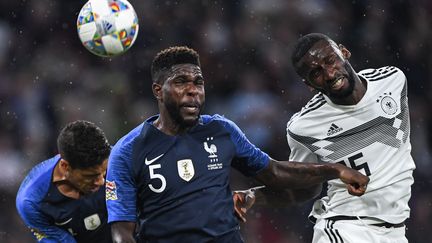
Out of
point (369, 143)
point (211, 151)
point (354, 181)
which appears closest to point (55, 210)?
point (211, 151)

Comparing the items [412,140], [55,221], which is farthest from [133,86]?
[55,221]

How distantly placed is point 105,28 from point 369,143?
2.12m

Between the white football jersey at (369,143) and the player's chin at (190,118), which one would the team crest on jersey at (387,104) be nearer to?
the white football jersey at (369,143)

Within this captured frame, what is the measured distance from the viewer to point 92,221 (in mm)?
5605

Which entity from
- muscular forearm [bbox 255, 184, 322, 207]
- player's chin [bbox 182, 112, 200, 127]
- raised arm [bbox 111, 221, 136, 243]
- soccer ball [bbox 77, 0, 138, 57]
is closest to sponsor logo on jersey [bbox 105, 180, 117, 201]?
raised arm [bbox 111, 221, 136, 243]

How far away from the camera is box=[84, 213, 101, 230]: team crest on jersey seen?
220 inches

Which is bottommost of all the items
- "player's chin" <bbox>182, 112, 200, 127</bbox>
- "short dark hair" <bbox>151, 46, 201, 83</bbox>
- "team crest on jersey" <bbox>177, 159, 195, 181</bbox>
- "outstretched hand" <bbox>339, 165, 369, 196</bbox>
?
"outstretched hand" <bbox>339, 165, 369, 196</bbox>

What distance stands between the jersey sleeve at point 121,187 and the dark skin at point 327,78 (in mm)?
947

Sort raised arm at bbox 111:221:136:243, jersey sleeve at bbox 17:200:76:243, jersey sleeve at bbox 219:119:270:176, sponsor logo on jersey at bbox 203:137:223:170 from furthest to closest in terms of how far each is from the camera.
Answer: jersey sleeve at bbox 17:200:76:243, jersey sleeve at bbox 219:119:270:176, sponsor logo on jersey at bbox 203:137:223:170, raised arm at bbox 111:221:136:243

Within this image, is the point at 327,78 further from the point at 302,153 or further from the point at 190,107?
the point at 190,107

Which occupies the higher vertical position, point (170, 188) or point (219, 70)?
point (170, 188)

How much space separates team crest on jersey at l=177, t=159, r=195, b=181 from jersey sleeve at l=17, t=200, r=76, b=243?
3.62 ft

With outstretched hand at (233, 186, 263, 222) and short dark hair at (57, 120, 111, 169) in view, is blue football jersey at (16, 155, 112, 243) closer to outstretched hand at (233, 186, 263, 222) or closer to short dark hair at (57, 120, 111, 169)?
short dark hair at (57, 120, 111, 169)

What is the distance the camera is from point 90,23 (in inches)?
245
